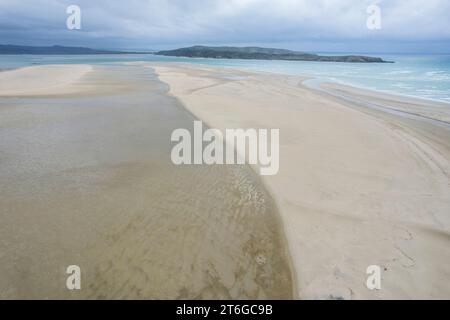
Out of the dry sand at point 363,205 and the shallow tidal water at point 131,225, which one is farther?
the dry sand at point 363,205

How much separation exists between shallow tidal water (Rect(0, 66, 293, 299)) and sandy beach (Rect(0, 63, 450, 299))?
2 cm

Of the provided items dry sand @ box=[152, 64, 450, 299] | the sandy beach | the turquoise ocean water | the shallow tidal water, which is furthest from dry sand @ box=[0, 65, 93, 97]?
the turquoise ocean water

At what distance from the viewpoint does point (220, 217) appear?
549 centimetres

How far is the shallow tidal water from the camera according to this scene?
388 centimetres

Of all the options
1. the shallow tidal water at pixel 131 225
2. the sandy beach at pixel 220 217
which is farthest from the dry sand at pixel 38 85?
the shallow tidal water at pixel 131 225

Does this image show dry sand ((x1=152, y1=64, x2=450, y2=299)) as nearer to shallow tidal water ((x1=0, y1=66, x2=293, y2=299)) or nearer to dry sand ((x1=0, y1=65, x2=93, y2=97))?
shallow tidal water ((x1=0, y1=66, x2=293, y2=299))

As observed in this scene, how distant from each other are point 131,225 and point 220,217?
63.4 inches

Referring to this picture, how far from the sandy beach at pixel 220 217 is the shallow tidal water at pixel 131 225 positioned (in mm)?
21

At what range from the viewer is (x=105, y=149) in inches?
339

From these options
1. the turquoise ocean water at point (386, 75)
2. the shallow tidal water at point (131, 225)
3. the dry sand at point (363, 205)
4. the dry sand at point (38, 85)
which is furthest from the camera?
the turquoise ocean water at point (386, 75)

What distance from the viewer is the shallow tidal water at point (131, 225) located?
3.88 metres

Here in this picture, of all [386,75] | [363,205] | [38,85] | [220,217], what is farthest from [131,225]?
[386,75]

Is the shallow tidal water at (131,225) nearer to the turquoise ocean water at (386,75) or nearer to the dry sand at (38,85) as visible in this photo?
the dry sand at (38,85)
